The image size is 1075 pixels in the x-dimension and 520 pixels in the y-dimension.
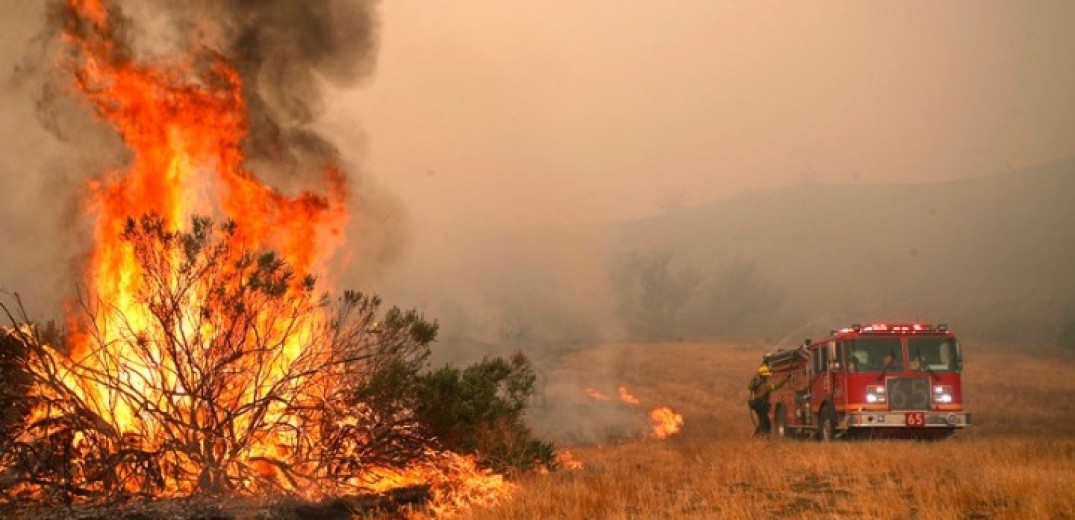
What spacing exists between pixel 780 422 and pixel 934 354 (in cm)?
550

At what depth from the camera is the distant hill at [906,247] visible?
9668 cm

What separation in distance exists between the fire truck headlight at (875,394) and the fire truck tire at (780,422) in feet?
14.7

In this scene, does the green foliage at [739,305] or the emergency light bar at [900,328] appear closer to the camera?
the emergency light bar at [900,328]

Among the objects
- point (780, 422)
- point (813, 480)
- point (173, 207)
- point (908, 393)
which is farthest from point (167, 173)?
point (780, 422)

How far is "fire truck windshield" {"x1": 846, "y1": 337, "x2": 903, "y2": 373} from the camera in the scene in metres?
19.2

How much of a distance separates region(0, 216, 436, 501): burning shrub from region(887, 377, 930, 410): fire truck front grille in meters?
11.4

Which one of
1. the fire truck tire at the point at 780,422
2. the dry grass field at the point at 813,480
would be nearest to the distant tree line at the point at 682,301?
the fire truck tire at the point at 780,422

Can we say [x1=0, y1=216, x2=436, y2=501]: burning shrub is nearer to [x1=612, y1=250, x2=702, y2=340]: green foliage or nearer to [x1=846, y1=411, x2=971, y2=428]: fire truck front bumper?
[x1=846, y1=411, x2=971, y2=428]: fire truck front bumper

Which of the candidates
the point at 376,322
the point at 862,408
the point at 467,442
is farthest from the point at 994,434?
the point at 376,322

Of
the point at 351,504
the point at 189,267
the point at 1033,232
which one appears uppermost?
the point at 1033,232

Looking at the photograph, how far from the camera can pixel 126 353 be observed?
11.4 metres

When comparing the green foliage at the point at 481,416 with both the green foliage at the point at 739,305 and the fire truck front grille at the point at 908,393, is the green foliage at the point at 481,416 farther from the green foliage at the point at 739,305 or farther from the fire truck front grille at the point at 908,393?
the green foliage at the point at 739,305

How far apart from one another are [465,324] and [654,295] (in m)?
26.2

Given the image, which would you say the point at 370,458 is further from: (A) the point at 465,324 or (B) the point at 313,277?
(A) the point at 465,324
